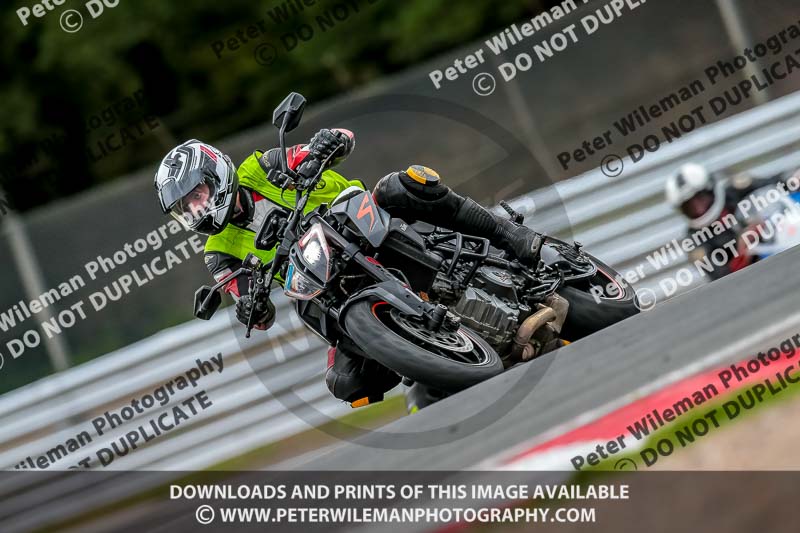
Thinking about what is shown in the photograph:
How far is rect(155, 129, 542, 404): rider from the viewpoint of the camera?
17.2ft

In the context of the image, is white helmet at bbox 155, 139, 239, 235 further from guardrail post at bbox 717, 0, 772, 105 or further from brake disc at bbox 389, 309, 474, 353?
guardrail post at bbox 717, 0, 772, 105

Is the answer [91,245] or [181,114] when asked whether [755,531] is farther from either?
[181,114]

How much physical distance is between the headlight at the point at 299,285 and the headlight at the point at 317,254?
5 cm

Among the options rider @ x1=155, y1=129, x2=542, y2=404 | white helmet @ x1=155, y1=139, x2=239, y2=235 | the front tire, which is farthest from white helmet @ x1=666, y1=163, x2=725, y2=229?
white helmet @ x1=155, y1=139, x2=239, y2=235

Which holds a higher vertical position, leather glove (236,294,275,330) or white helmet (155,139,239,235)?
white helmet (155,139,239,235)

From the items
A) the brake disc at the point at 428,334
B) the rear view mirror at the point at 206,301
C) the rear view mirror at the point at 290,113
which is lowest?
the brake disc at the point at 428,334

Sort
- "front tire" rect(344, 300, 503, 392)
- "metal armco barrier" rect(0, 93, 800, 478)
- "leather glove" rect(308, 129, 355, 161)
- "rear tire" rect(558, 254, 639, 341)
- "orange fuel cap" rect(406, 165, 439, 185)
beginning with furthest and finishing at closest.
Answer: "metal armco barrier" rect(0, 93, 800, 478) < "rear tire" rect(558, 254, 639, 341) < "orange fuel cap" rect(406, 165, 439, 185) < "leather glove" rect(308, 129, 355, 161) < "front tire" rect(344, 300, 503, 392)

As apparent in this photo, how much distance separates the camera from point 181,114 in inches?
597

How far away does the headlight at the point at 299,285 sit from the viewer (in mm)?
5035

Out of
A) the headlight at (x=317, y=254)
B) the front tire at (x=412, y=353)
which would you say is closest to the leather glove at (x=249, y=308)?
the headlight at (x=317, y=254)

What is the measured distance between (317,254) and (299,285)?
190 mm

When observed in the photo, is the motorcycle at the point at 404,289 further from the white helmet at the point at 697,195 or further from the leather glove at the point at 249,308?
the white helmet at the point at 697,195

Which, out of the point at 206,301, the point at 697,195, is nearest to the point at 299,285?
the point at 206,301

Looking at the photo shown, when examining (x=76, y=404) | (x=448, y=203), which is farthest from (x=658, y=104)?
(x=76, y=404)
